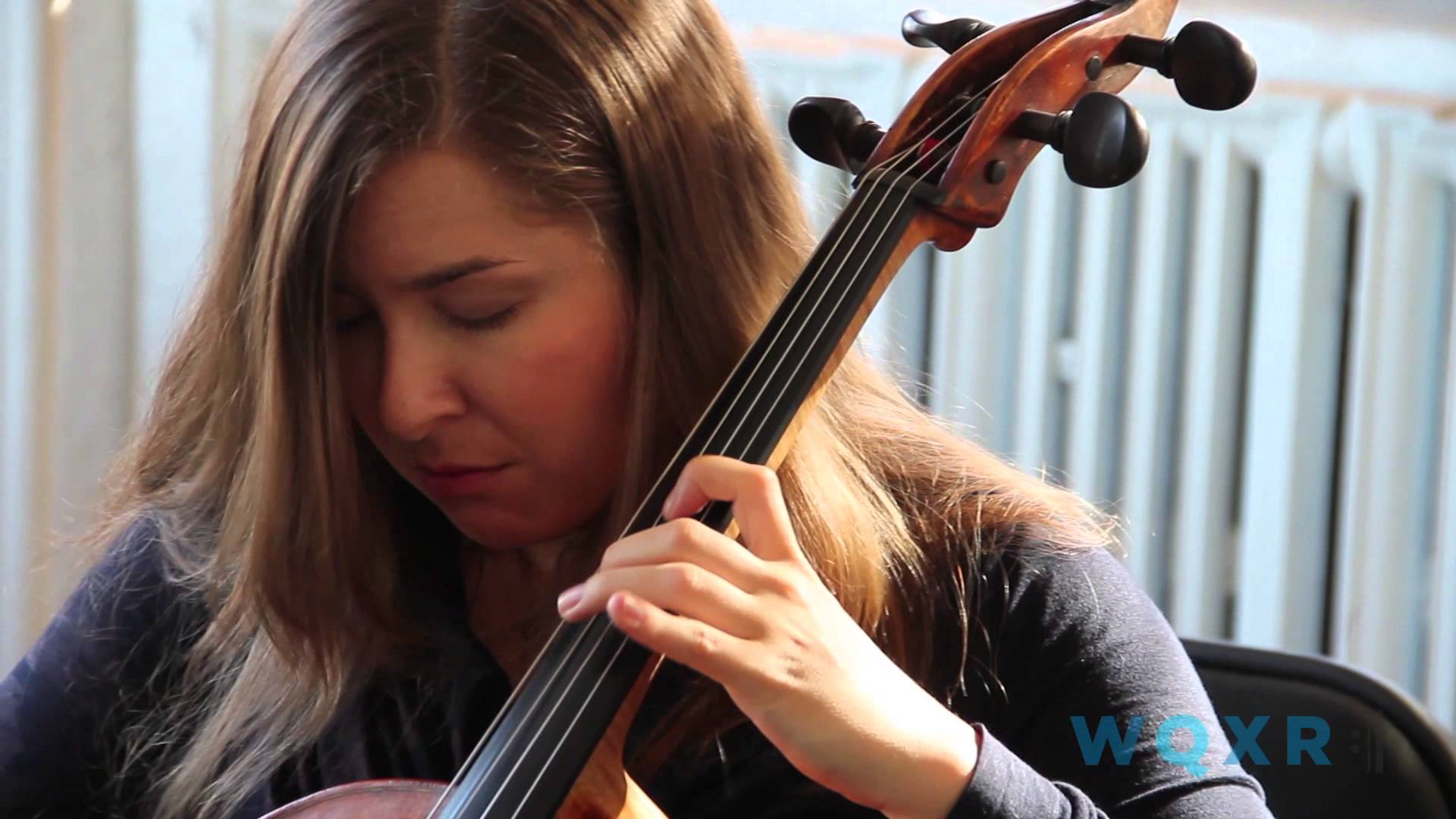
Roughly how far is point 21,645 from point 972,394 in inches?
39.5

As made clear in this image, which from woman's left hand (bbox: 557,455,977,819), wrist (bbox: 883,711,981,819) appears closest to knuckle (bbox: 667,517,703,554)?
woman's left hand (bbox: 557,455,977,819)

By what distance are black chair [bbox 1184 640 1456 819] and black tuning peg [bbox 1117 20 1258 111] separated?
36 cm

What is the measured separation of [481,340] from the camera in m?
0.80

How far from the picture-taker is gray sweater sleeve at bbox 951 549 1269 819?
77 cm

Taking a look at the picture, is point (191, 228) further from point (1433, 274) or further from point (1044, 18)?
point (1433, 274)

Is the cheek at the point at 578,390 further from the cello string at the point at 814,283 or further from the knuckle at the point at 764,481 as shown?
the knuckle at the point at 764,481

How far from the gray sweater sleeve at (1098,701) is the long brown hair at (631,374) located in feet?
0.08

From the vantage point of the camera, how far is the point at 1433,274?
5.33ft

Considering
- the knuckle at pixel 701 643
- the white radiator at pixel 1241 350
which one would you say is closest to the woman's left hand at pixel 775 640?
the knuckle at pixel 701 643

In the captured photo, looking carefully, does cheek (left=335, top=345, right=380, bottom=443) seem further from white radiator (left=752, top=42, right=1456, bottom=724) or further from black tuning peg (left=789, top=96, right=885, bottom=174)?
white radiator (left=752, top=42, right=1456, bottom=724)

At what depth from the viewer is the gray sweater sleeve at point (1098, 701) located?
0.77 m

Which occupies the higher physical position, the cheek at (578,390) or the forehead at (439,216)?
the forehead at (439,216)

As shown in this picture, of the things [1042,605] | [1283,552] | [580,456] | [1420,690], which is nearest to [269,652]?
[580,456]

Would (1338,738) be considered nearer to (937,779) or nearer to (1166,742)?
(1166,742)
